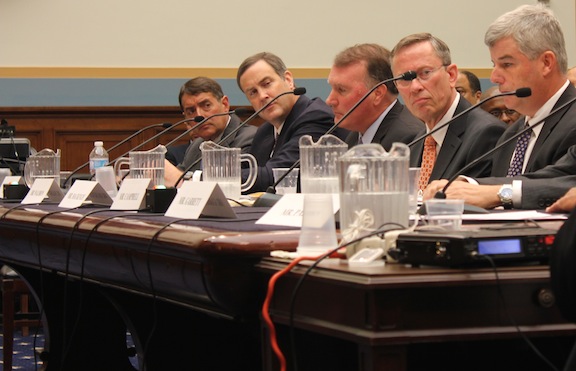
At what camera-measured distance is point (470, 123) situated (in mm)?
3570

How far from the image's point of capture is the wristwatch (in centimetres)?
272

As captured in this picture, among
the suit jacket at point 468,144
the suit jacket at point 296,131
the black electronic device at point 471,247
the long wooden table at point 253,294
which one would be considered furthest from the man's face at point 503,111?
the black electronic device at point 471,247

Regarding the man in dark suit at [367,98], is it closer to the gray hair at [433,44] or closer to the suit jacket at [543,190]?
the gray hair at [433,44]

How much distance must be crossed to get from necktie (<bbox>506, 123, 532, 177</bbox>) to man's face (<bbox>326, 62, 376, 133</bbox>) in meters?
1.05

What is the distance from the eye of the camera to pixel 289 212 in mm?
2115

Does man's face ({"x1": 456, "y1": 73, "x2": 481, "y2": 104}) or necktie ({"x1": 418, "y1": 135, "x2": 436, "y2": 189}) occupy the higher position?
man's face ({"x1": 456, "y1": 73, "x2": 481, "y2": 104})

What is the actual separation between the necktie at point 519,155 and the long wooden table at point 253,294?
3.81 ft

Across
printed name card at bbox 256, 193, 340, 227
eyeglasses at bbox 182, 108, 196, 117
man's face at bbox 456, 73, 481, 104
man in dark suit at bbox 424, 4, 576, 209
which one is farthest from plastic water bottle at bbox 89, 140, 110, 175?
printed name card at bbox 256, 193, 340, 227

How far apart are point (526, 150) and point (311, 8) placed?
4.77 meters

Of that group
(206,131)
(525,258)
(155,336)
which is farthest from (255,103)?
(525,258)

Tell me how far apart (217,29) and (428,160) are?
422 centimetres

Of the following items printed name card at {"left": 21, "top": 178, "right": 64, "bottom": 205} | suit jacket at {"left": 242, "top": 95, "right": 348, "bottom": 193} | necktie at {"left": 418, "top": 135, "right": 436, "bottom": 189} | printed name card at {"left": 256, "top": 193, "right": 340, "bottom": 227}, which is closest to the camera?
printed name card at {"left": 256, "top": 193, "right": 340, "bottom": 227}

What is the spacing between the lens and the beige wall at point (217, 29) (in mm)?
7379

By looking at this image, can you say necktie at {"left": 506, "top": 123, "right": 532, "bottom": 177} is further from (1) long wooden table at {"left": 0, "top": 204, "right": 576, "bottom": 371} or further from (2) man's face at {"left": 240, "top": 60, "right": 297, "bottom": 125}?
(2) man's face at {"left": 240, "top": 60, "right": 297, "bottom": 125}
